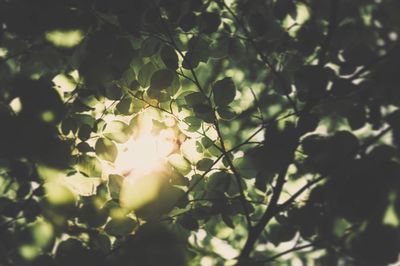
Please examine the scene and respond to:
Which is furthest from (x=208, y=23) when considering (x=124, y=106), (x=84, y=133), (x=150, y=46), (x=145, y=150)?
(x=84, y=133)

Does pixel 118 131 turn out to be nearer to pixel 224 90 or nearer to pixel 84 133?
pixel 84 133

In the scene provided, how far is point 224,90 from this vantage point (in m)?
1.33

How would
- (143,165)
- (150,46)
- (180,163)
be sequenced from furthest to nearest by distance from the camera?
(180,163) → (150,46) → (143,165)

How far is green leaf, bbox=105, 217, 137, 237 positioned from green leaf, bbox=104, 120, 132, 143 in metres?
0.35

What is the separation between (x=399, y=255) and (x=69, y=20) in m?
1.15

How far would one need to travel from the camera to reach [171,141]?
1.55 meters

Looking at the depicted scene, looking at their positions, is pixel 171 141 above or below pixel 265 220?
above

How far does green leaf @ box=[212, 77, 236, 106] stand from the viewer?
1318 mm

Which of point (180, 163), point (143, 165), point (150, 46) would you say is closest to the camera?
point (143, 165)

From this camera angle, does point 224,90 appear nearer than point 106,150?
Yes

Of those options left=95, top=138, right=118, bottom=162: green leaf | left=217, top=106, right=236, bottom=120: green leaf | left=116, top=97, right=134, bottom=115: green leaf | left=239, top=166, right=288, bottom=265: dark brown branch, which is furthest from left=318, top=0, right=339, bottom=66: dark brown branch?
left=95, top=138, right=118, bottom=162: green leaf

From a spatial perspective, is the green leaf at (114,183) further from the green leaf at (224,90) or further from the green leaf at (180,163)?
the green leaf at (224,90)

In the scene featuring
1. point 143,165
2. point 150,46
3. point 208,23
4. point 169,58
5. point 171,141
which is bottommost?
point 143,165

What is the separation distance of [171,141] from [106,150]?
282 millimetres
